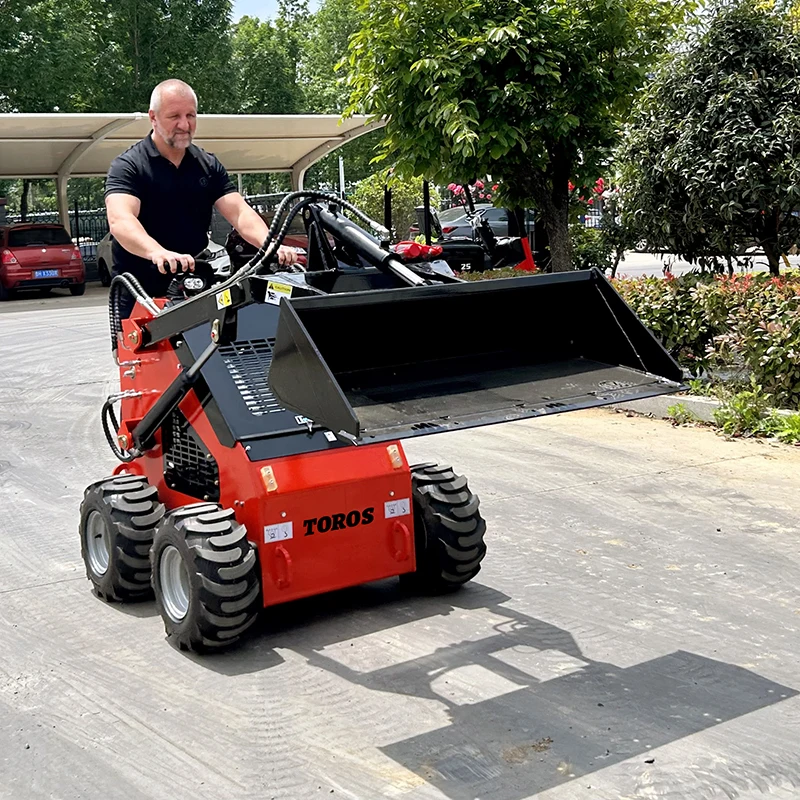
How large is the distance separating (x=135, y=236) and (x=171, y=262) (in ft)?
1.11

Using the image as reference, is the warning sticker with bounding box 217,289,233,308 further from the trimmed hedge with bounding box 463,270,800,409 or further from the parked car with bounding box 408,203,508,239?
the parked car with bounding box 408,203,508,239

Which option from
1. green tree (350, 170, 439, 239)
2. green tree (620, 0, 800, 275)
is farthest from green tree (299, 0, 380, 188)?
green tree (620, 0, 800, 275)

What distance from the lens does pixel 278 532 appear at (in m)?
4.58

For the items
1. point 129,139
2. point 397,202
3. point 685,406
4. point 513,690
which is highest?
point 129,139

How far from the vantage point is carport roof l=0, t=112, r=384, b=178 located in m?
24.0

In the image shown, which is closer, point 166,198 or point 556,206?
point 166,198

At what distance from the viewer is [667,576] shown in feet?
18.1

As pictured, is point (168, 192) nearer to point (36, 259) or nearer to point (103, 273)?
point (36, 259)

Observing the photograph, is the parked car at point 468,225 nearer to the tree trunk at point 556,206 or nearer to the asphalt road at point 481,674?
the tree trunk at point 556,206

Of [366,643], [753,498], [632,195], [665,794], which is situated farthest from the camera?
[632,195]

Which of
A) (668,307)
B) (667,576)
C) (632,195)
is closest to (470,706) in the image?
(667,576)

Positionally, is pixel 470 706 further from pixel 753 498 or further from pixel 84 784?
pixel 753 498

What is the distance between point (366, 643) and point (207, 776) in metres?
1.19

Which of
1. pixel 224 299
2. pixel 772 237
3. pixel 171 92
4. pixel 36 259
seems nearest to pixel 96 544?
pixel 224 299
